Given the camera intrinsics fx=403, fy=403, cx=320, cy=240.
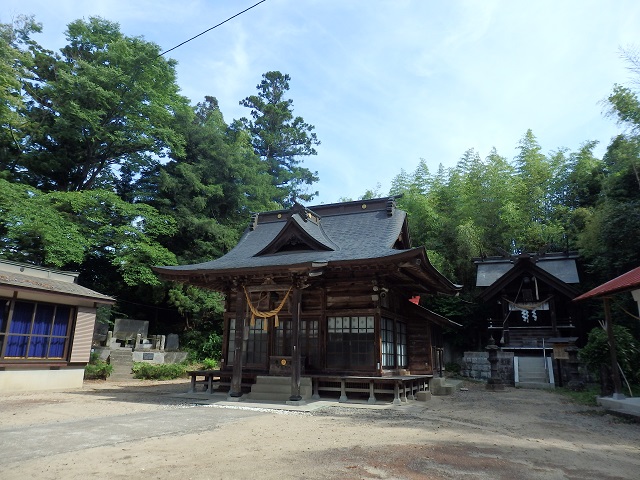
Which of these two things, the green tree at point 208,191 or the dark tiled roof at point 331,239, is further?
the green tree at point 208,191

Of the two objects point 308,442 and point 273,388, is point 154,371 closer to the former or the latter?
point 273,388

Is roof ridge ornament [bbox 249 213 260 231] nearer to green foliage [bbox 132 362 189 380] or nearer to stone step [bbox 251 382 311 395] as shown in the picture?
green foliage [bbox 132 362 189 380]

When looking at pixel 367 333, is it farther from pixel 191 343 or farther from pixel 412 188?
pixel 412 188

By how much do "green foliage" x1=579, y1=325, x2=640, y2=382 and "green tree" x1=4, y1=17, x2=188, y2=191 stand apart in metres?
24.0

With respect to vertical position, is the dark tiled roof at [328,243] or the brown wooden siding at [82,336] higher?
the dark tiled roof at [328,243]

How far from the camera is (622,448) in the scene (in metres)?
6.53

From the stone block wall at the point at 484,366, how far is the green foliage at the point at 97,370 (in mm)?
17112

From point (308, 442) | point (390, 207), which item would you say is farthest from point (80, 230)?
point (308, 442)

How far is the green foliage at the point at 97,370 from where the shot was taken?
57.5 feet

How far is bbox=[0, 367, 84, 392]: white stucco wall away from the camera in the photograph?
1362 centimetres

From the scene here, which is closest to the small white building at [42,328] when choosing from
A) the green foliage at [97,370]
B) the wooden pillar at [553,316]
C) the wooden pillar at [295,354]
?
the green foliage at [97,370]

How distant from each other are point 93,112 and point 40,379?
1527 cm

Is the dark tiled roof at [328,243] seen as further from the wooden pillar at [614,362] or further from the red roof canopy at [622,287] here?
the wooden pillar at [614,362]

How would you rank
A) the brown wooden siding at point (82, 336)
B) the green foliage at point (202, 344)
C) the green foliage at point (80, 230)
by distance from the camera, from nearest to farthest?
the brown wooden siding at point (82, 336)
the green foliage at point (80, 230)
the green foliage at point (202, 344)
